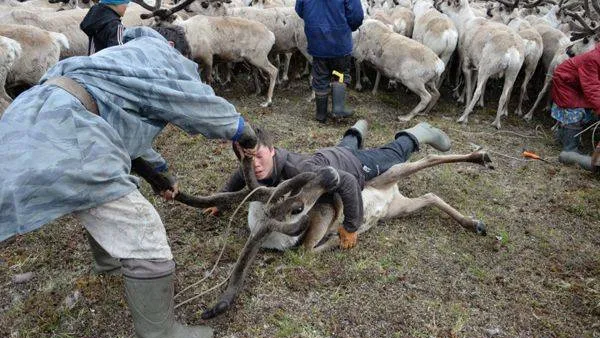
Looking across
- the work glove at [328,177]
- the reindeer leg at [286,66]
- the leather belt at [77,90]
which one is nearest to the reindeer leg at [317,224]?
the work glove at [328,177]

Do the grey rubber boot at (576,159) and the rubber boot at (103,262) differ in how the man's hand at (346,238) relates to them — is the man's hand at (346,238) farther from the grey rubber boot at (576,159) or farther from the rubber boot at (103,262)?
the grey rubber boot at (576,159)

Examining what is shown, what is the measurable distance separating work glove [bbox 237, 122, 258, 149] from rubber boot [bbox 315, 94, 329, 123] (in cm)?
421

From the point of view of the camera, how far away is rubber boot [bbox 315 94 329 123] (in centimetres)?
693

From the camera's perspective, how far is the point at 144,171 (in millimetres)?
3170

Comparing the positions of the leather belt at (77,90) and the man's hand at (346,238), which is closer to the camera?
the leather belt at (77,90)

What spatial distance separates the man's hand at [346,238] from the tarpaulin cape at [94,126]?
142 centimetres

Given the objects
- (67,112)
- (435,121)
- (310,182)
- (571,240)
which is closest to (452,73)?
(435,121)

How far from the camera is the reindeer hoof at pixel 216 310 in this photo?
2.99m

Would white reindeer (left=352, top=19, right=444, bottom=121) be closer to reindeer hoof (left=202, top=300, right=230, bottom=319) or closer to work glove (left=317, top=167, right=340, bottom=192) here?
work glove (left=317, top=167, right=340, bottom=192)

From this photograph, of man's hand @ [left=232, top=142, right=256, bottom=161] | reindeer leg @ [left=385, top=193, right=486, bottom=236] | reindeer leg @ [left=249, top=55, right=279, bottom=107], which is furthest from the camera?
reindeer leg @ [left=249, top=55, right=279, bottom=107]

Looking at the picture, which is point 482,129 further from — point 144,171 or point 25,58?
point 25,58

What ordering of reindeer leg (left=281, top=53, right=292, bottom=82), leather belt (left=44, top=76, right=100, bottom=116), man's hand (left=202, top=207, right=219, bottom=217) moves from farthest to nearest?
1. reindeer leg (left=281, top=53, right=292, bottom=82)
2. man's hand (left=202, top=207, right=219, bottom=217)
3. leather belt (left=44, top=76, right=100, bottom=116)

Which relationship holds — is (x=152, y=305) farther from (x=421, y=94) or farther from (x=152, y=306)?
(x=421, y=94)

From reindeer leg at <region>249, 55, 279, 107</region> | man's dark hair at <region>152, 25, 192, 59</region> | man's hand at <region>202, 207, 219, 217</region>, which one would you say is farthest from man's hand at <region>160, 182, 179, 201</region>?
reindeer leg at <region>249, 55, 279, 107</region>
